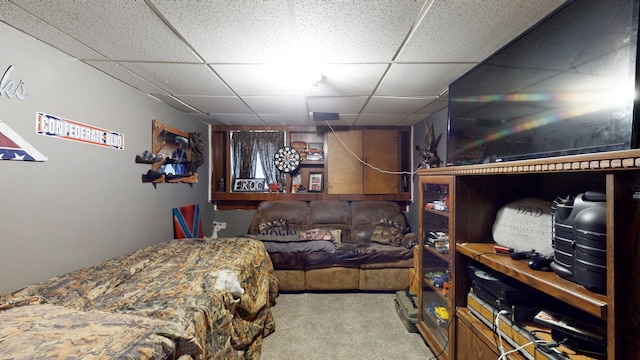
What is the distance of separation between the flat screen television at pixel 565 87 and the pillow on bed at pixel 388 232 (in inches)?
83.2

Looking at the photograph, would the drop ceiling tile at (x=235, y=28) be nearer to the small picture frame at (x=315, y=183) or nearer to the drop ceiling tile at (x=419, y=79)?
the drop ceiling tile at (x=419, y=79)

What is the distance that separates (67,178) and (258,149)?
8.50 feet

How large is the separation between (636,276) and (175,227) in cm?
365

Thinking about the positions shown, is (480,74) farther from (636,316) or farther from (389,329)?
(389,329)

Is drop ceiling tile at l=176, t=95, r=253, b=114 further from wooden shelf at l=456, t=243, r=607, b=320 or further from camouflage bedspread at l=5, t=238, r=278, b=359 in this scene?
wooden shelf at l=456, t=243, r=607, b=320

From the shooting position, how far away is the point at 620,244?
717mm

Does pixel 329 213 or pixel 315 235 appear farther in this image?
pixel 329 213

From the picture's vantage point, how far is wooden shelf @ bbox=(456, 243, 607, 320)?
76 cm

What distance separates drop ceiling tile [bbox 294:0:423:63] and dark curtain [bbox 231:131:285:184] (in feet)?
8.48

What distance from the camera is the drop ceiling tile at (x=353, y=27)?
Answer: 45.2 inches

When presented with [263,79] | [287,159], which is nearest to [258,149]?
[287,159]

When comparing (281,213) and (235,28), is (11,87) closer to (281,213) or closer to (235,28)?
(235,28)

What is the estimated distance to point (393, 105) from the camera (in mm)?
2789

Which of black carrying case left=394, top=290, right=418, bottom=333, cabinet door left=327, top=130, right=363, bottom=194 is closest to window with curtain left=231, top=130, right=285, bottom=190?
cabinet door left=327, top=130, right=363, bottom=194
